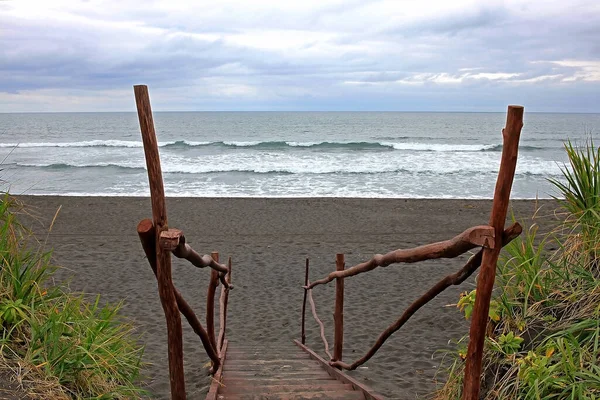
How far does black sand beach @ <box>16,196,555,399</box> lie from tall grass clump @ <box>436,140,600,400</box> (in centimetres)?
100

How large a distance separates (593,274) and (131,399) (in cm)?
282

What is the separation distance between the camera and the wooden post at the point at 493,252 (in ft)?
7.31

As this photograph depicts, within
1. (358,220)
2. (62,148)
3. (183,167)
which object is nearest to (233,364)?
(358,220)

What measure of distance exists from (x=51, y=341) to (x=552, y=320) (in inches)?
110

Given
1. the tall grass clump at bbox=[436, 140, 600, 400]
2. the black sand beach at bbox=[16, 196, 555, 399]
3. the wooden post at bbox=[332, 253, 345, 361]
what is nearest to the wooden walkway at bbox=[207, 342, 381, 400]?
the wooden post at bbox=[332, 253, 345, 361]

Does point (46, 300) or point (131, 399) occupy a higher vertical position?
point (46, 300)

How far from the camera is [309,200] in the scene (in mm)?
17281

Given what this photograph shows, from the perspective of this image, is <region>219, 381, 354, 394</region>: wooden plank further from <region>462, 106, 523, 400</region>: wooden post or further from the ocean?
the ocean

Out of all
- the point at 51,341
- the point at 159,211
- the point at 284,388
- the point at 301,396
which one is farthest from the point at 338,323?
the point at 159,211

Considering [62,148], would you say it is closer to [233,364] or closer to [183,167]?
[183,167]

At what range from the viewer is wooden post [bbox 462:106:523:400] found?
2.23 metres

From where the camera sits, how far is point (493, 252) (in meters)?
2.32

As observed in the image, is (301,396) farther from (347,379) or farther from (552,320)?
(552,320)

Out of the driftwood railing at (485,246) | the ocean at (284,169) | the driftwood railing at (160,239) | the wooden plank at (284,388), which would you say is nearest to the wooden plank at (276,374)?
the wooden plank at (284,388)
